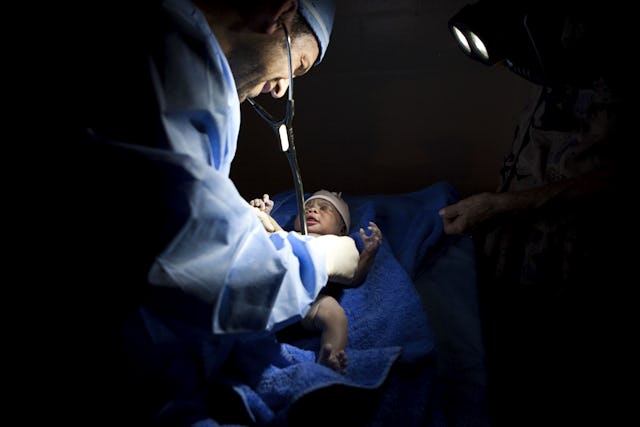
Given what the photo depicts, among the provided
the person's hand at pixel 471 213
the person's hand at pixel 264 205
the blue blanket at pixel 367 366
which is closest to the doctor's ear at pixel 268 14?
the blue blanket at pixel 367 366

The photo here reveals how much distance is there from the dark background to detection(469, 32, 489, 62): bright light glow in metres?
0.65

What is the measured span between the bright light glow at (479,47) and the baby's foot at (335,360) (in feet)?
3.48

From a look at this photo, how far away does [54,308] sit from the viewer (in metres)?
0.85

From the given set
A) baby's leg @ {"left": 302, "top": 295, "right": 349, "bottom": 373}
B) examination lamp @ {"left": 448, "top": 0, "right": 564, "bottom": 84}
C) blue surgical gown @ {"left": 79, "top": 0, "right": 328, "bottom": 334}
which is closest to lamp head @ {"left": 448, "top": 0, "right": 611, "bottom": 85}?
examination lamp @ {"left": 448, "top": 0, "right": 564, "bottom": 84}

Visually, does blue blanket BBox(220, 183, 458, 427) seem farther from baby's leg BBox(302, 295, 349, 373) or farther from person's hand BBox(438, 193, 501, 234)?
person's hand BBox(438, 193, 501, 234)

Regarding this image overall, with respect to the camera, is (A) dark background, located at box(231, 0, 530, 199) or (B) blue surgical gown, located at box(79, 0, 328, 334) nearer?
(B) blue surgical gown, located at box(79, 0, 328, 334)

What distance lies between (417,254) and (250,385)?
3.23 feet

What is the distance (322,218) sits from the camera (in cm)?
207

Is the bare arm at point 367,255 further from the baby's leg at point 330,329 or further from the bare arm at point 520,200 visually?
the bare arm at point 520,200

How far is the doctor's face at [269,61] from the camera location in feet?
3.77

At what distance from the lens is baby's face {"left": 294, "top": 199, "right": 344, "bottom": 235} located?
6.69 feet

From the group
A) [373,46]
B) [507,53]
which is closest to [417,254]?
[507,53]

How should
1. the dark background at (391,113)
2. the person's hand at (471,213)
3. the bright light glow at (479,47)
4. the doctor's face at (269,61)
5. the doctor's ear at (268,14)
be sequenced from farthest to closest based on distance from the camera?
the dark background at (391,113)
the person's hand at (471,213)
the bright light glow at (479,47)
the doctor's face at (269,61)
the doctor's ear at (268,14)

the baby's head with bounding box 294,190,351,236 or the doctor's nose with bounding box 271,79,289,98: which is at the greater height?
the doctor's nose with bounding box 271,79,289,98
